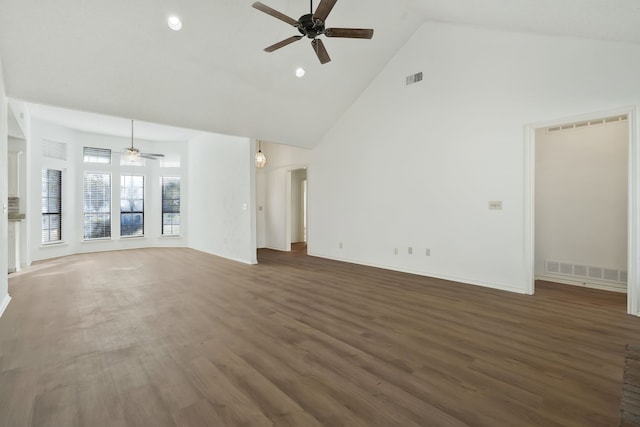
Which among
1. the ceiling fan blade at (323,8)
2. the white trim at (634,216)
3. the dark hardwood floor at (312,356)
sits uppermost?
the ceiling fan blade at (323,8)

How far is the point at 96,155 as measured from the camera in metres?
8.41

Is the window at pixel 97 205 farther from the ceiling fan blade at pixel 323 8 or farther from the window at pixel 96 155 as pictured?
the ceiling fan blade at pixel 323 8

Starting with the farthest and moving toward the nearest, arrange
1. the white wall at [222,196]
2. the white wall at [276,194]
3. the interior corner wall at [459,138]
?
the white wall at [276,194] → the white wall at [222,196] → the interior corner wall at [459,138]

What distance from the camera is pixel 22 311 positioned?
356 centimetres

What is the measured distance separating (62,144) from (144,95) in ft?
17.2

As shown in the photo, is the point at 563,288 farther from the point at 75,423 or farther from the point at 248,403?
the point at 75,423

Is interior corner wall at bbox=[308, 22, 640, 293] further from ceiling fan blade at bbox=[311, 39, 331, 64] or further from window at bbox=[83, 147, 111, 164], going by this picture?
window at bbox=[83, 147, 111, 164]

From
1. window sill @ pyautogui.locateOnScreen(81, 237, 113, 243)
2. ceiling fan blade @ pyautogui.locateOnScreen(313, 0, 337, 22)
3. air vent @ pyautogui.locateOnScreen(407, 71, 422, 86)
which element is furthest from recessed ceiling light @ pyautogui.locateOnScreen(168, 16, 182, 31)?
window sill @ pyautogui.locateOnScreen(81, 237, 113, 243)

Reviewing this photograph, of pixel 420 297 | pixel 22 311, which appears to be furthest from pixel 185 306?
pixel 420 297

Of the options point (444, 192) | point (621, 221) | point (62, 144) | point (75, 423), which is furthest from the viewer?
point (62, 144)

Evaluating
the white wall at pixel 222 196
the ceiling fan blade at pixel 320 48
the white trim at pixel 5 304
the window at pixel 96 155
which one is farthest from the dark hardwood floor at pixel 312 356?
the window at pixel 96 155

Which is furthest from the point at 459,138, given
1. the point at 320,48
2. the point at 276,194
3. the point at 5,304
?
the point at 5,304

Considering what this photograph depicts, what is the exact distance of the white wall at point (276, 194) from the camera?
27.4 feet

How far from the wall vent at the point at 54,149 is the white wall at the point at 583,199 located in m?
10.8
